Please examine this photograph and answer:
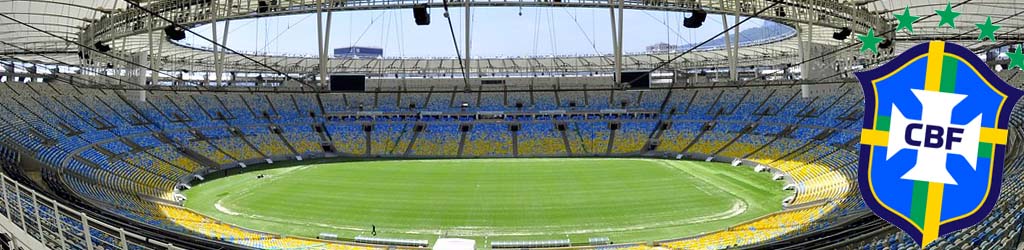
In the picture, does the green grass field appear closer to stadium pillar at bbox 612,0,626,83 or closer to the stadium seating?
the stadium seating

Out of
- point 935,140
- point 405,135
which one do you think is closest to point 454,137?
point 405,135

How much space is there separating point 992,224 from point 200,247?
12258 millimetres

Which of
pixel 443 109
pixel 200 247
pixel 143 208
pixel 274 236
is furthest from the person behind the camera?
pixel 443 109

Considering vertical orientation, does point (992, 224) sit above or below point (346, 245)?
above

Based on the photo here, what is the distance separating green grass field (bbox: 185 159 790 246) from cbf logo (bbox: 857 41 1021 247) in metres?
13.8

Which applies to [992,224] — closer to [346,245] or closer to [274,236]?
[346,245]

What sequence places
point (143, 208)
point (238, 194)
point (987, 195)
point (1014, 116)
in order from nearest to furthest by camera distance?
point (987, 195) → point (1014, 116) → point (143, 208) → point (238, 194)

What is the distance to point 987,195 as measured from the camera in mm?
4867

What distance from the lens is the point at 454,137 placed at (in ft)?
136

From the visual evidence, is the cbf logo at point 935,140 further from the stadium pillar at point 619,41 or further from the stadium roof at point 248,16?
the stadium pillar at point 619,41

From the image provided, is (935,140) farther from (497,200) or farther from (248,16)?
(497,200)

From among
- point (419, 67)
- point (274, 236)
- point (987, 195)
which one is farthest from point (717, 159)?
point (987, 195)

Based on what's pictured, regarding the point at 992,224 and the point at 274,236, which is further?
the point at 274,236

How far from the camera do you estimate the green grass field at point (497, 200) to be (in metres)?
20.3
